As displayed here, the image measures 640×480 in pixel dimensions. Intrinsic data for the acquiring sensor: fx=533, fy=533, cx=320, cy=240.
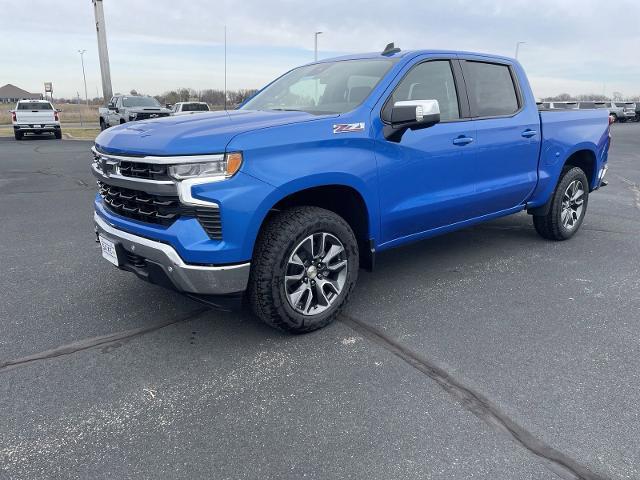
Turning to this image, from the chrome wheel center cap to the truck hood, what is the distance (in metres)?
0.95

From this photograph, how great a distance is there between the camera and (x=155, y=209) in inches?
128

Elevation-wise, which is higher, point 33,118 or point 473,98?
point 473,98

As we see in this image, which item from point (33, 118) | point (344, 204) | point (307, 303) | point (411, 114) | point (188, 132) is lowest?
point (307, 303)

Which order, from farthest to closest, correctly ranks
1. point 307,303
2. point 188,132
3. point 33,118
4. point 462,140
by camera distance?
point 33,118 → point 462,140 → point 307,303 → point 188,132

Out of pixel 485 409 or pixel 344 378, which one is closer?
pixel 485 409

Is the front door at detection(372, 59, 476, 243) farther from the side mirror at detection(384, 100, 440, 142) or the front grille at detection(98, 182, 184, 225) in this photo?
the front grille at detection(98, 182, 184, 225)

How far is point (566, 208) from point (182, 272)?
14.7 ft

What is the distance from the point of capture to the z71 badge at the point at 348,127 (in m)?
3.51

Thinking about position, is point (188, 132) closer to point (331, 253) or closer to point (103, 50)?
point (331, 253)

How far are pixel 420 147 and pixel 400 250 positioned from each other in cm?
181

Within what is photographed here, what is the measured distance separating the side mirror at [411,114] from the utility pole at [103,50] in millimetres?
25090

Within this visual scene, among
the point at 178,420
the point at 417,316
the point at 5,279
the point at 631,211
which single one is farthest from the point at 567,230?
the point at 5,279

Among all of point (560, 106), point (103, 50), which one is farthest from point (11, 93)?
point (560, 106)

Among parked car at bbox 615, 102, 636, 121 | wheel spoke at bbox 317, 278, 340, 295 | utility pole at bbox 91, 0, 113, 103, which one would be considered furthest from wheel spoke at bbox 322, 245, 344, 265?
parked car at bbox 615, 102, 636, 121
